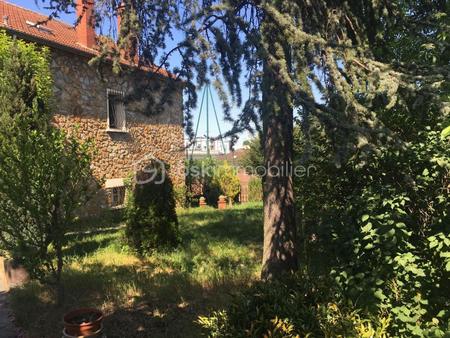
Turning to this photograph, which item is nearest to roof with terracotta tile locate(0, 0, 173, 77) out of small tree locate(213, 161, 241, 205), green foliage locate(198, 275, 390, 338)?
green foliage locate(198, 275, 390, 338)

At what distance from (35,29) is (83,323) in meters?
10.7

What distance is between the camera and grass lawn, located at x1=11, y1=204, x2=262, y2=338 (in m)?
4.52

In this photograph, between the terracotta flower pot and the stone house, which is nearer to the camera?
the terracotta flower pot

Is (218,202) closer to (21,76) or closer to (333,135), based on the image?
(21,76)

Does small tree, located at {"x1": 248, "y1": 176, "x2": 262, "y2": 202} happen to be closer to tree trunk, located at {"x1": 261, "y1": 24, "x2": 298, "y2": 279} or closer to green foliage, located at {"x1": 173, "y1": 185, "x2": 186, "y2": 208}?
green foliage, located at {"x1": 173, "y1": 185, "x2": 186, "y2": 208}

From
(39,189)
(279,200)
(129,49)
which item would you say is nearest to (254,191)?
(279,200)

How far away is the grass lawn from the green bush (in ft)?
0.88

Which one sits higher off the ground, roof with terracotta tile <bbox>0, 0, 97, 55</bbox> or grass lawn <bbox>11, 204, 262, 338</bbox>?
roof with terracotta tile <bbox>0, 0, 97, 55</bbox>

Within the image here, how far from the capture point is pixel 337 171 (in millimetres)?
4453

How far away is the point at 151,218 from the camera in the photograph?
7.74 metres

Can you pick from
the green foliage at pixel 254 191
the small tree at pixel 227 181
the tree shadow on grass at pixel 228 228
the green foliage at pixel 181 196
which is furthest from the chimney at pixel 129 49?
the green foliage at pixel 254 191

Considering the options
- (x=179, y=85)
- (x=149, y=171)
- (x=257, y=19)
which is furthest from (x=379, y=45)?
(x=149, y=171)

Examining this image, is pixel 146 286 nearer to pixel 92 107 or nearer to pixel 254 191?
pixel 92 107

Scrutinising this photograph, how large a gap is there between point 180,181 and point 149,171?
9486 mm
